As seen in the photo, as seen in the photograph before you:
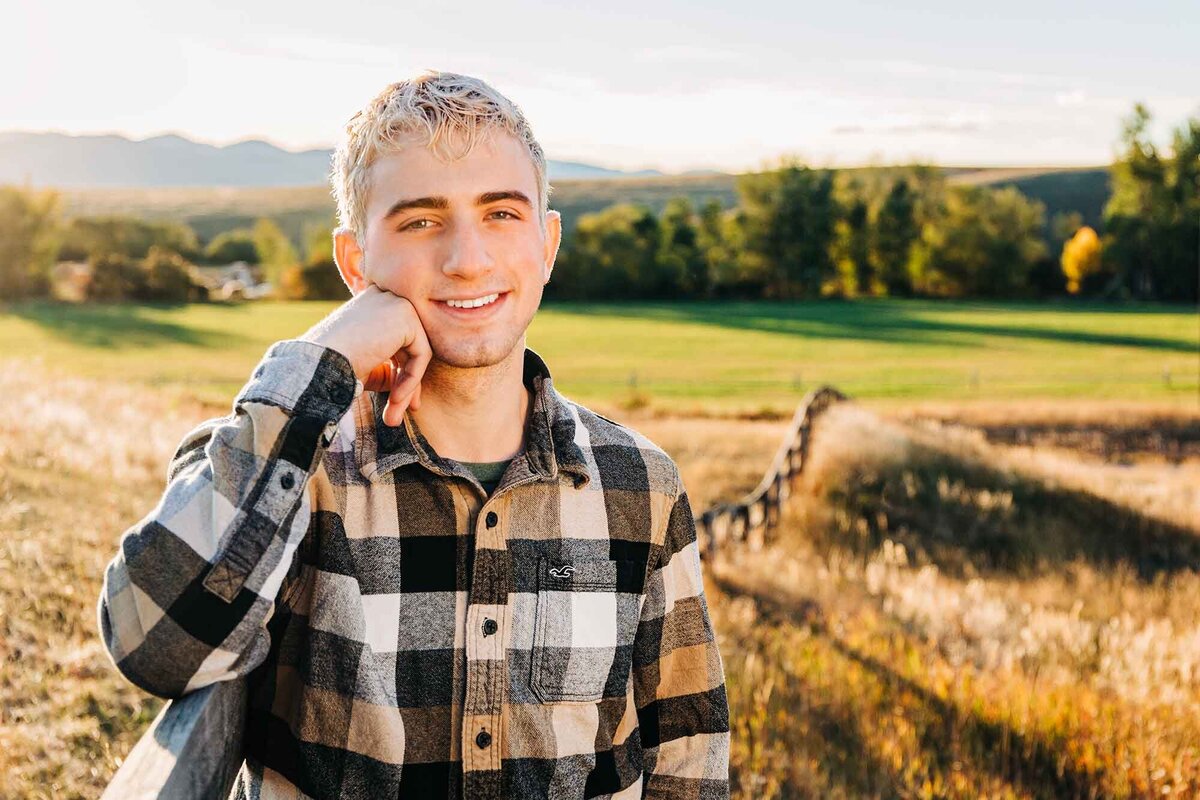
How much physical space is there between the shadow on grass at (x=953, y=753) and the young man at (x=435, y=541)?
2279mm

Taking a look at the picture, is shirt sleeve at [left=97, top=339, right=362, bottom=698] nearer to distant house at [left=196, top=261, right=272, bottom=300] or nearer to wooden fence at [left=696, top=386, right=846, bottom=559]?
wooden fence at [left=696, top=386, right=846, bottom=559]

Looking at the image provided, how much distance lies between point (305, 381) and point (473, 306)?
1.55 feet

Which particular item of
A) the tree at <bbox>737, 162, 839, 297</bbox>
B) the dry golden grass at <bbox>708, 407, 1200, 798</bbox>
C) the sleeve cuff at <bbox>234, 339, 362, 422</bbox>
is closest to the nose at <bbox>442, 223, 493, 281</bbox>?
the sleeve cuff at <bbox>234, 339, 362, 422</bbox>

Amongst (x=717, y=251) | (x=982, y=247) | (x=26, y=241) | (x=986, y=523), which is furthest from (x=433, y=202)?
(x=982, y=247)

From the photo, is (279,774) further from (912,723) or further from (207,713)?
(912,723)

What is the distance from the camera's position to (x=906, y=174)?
317 ft

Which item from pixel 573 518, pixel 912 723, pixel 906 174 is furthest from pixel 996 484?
pixel 906 174

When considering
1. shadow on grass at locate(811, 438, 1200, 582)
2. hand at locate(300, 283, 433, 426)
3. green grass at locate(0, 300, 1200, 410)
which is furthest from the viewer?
green grass at locate(0, 300, 1200, 410)

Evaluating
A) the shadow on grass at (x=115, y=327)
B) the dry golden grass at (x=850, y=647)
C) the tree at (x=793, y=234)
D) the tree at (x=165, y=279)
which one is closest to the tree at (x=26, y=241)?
the shadow on grass at (x=115, y=327)

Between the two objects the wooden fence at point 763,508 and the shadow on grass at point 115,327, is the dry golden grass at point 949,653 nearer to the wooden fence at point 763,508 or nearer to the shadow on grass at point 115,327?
the wooden fence at point 763,508

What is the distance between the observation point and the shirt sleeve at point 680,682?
7.52ft

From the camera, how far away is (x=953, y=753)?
179 inches

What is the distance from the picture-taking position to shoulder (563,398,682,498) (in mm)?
2285

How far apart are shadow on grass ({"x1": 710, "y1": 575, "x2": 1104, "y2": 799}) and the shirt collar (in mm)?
2552
